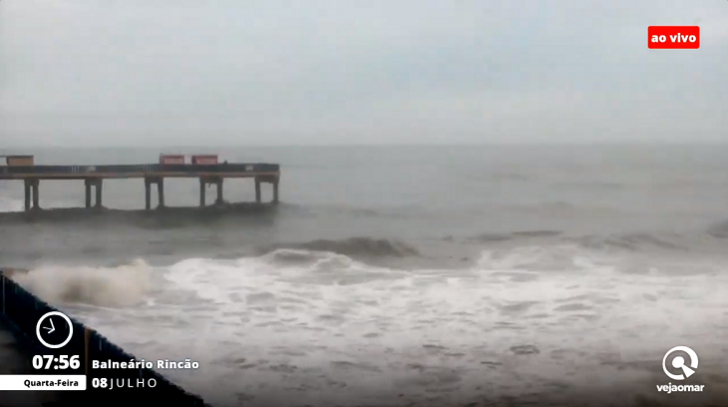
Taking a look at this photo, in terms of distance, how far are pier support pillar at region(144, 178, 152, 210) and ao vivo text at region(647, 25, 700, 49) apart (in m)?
1.87

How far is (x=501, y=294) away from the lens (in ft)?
9.15

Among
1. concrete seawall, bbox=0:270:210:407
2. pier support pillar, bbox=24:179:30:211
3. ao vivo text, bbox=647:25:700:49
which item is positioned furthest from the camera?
pier support pillar, bbox=24:179:30:211

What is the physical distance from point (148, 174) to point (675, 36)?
76.3 inches

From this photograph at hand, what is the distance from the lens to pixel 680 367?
2664 mm

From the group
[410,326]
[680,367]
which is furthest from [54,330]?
[680,367]

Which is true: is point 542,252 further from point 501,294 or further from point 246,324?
point 246,324

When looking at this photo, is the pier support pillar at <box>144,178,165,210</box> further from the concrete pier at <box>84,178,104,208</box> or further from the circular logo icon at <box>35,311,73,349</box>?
the circular logo icon at <box>35,311,73,349</box>

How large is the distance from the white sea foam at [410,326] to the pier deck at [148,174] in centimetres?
31

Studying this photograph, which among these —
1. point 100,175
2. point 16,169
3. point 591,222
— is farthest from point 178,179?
point 591,222

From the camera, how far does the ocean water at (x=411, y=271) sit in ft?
8.77

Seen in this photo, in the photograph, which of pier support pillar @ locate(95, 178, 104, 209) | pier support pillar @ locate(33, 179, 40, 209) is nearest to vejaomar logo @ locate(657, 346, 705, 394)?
pier support pillar @ locate(95, 178, 104, 209)

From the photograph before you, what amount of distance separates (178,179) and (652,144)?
1.75 m

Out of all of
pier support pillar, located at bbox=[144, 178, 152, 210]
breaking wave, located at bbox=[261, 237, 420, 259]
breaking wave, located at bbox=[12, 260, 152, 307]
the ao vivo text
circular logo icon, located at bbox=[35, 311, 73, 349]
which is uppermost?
the ao vivo text

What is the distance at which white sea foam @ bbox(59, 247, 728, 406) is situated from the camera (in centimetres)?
266
